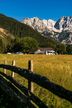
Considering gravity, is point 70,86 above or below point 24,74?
below

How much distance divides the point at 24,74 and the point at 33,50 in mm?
160017

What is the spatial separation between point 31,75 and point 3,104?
3.03 meters

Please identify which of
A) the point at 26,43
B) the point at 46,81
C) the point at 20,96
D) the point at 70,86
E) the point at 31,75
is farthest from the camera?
the point at 26,43

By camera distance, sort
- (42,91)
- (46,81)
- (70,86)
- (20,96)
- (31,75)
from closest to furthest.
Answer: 1. (46,81)
2. (31,75)
3. (20,96)
4. (42,91)
5. (70,86)

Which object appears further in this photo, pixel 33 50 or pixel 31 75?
pixel 33 50

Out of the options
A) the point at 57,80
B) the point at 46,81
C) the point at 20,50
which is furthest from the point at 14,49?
the point at 46,81

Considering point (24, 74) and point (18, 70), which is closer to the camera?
point (24, 74)

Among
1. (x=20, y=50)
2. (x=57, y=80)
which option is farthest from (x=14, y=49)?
(x=57, y=80)

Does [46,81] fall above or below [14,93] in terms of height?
above

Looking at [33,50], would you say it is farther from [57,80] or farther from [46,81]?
[46,81]

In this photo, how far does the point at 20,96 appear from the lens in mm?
9344

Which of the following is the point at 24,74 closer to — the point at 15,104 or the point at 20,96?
the point at 20,96

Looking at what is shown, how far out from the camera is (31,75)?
8508mm

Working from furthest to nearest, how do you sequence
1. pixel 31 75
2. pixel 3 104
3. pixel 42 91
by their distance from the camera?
pixel 42 91 < pixel 3 104 < pixel 31 75
